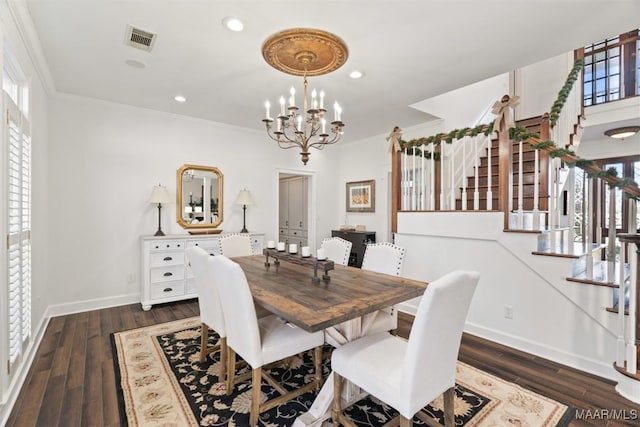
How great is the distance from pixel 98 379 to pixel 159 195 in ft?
7.95

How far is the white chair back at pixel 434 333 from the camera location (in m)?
1.35

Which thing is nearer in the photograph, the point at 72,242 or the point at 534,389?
the point at 534,389

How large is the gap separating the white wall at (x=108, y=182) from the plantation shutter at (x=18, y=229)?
38.6 inches

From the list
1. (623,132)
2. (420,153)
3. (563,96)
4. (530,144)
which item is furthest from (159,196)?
(623,132)

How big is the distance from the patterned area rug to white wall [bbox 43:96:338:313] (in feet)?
5.59

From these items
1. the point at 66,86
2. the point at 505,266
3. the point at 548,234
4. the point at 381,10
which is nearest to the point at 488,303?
the point at 505,266

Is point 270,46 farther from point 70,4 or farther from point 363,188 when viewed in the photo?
point 363,188

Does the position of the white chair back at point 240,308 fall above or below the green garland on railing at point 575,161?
below

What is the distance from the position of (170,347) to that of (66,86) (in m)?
3.18

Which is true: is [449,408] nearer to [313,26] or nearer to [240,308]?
[240,308]

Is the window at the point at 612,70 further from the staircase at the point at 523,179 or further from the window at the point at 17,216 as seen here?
the window at the point at 17,216

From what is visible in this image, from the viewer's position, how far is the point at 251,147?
5.30m

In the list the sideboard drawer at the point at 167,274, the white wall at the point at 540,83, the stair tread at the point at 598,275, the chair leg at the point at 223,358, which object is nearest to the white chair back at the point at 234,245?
the sideboard drawer at the point at 167,274

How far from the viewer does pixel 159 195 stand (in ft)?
13.7
